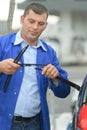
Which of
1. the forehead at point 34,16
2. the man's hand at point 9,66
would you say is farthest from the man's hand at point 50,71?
the forehead at point 34,16

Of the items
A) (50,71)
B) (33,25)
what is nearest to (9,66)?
(50,71)

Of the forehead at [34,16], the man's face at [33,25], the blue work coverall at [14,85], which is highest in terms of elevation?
the forehead at [34,16]

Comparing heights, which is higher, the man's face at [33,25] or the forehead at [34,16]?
the forehead at [34,16]

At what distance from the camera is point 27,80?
4961 millimetres

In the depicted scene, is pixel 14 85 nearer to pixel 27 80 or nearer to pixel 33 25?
pixel 27 80

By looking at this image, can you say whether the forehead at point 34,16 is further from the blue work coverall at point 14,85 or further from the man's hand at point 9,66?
the man's hand at point 9,66

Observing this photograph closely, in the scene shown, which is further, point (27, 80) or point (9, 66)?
point (27, 80)

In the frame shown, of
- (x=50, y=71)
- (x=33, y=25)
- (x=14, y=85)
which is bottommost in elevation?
(x=14, y=85)

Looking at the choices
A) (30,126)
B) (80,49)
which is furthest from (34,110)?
(80,49)

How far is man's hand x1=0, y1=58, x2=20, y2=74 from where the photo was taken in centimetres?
458

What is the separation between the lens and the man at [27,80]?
4.92m

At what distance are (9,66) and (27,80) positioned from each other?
0.42 m

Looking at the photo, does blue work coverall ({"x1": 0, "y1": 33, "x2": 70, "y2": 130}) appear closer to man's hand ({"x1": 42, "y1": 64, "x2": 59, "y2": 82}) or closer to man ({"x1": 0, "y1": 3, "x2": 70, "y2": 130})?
man ({"x1": 0, "y1": 3, "x2": 70, "y2": 130})

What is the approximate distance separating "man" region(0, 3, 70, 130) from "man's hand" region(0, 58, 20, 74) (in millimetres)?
164
